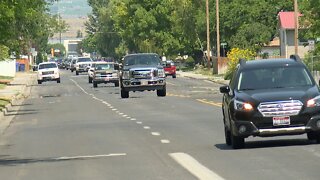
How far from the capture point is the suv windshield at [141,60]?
4797 cm

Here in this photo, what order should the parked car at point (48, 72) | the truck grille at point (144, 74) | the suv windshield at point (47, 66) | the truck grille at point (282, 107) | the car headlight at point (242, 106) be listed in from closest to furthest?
the truck grille at point (282, 107) → the car headlight at point (242, 106) → the truck grille at point (144, 74) → the suv windshield at point (47, 66) → the parked car at point (48, 72)

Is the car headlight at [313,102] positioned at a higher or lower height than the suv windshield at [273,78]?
lower

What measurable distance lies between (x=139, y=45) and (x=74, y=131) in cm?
10572

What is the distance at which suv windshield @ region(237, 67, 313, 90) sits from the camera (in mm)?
19266

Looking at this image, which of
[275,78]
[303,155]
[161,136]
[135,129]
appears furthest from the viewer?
[135,129]

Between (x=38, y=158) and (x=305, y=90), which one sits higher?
(x=305, y=90)

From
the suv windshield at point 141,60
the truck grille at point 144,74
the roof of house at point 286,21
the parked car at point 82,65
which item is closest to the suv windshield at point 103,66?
the suv windshield at point 141,60

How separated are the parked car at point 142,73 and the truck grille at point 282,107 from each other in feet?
95.7

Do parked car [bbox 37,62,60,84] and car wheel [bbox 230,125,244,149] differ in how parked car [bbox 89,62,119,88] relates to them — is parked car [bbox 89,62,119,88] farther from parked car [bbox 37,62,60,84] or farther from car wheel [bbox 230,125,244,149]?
car wheel [bbox 230,125,244,149]

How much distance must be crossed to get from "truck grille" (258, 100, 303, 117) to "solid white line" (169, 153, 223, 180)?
1.65 meters

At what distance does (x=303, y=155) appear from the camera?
55.4 ft

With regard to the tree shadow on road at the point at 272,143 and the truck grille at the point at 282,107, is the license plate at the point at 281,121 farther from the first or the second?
the tree shadow on road at the point at 272,143

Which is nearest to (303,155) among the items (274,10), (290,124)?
(290,124)

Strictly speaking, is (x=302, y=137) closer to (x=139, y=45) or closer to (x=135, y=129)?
(x=135, y=129)
